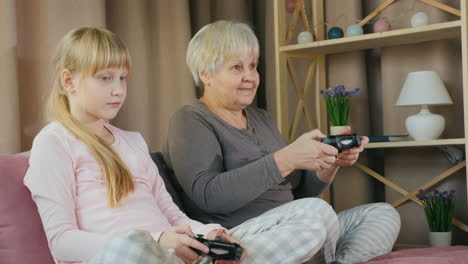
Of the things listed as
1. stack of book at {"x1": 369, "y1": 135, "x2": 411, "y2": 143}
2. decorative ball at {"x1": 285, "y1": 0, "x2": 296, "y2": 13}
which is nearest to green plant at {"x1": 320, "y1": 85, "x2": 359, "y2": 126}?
stack of book at {"x1": 369, "y1": 135, "x2": 411, "y2": 143}

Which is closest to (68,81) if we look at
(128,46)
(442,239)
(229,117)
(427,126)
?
(229,117)

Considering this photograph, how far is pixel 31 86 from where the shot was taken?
5.60ft

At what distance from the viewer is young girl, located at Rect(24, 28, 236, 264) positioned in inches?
41.6

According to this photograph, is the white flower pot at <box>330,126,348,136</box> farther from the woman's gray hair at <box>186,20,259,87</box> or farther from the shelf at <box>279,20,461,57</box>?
the woman's gray hair at <box>186,20,259,87</box>

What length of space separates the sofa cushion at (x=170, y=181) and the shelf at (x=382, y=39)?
913 millimetres

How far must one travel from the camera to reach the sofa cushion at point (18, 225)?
3.76ft

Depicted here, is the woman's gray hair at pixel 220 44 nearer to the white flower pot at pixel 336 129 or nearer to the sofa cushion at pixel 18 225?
the sofa cushion at pixel 18 225

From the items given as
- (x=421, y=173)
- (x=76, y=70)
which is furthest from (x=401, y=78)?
(x=76, y=70)

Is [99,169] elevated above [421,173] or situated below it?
above

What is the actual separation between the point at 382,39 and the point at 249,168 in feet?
3.42

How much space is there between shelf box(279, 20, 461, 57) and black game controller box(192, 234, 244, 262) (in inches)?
52.4

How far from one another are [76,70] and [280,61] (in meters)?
1.24

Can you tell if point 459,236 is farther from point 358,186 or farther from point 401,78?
point 401,78

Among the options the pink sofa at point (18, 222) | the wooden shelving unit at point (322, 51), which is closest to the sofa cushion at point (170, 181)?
the pink sofa at point (18, 222)
